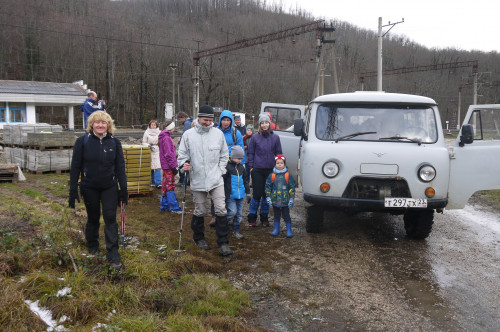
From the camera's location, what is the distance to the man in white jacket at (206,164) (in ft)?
18.4

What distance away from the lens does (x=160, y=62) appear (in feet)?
236

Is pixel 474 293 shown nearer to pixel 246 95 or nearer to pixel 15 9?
pixel 246 95

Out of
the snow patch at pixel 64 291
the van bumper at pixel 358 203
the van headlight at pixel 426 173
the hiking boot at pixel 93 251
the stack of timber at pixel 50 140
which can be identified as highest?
the stack of timber at pixel 50 140

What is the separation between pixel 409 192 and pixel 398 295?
6.08 feet

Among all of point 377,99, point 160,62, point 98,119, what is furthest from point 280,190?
point 160,62

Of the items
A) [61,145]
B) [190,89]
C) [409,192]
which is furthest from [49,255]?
[190,89]

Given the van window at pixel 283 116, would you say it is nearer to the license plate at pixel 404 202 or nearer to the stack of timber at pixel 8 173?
the license plate at pixel 404 202

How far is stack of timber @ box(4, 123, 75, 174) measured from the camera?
11.8 m

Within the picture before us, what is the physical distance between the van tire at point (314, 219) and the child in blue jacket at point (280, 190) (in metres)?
0.36

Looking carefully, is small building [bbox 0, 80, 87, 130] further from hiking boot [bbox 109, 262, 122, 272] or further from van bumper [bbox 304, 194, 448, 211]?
hiking boot [bbox 109, 262, 122, 272]

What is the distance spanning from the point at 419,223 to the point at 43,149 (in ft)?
34.7

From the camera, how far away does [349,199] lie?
5.91 m

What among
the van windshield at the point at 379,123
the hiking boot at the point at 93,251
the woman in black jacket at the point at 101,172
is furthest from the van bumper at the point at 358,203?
the hiking boot at the point at 93,251

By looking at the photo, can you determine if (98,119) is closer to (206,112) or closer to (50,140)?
(206,112)
